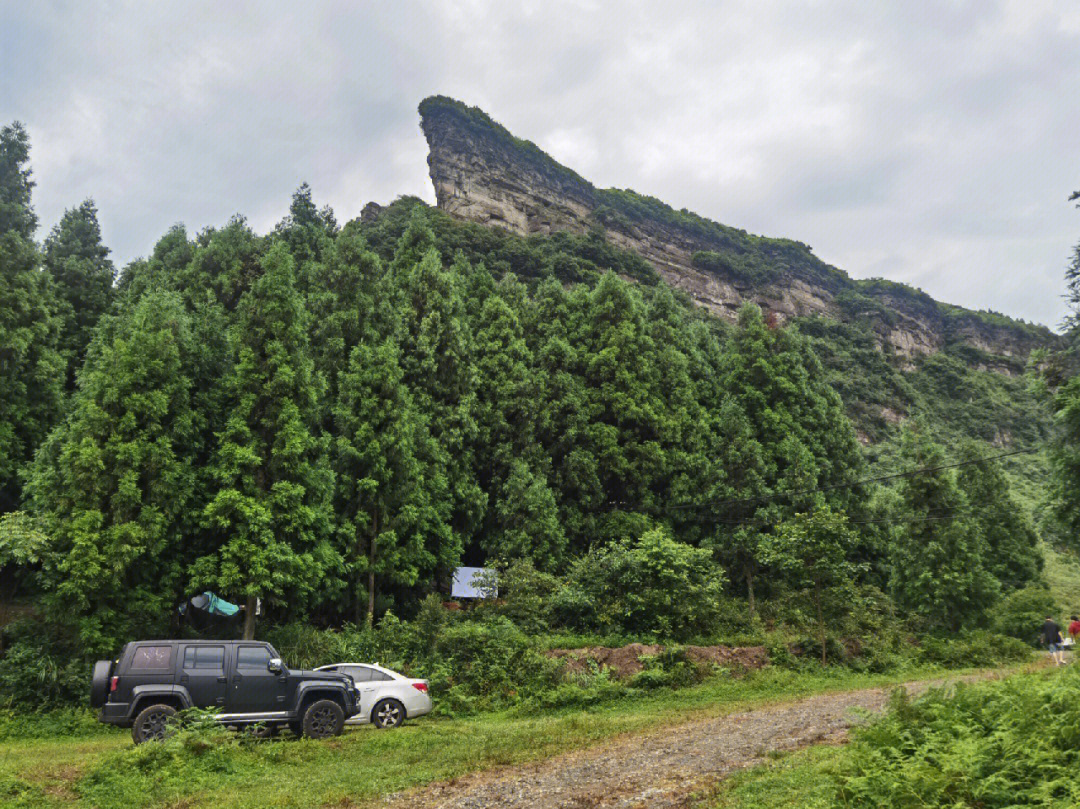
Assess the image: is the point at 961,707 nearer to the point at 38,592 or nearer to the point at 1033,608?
the point at 1033,608

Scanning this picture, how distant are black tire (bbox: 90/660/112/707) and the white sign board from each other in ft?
39.7

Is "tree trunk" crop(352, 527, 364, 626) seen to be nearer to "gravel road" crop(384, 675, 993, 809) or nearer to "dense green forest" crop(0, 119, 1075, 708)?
"dense green forest" crop(0, 119, 1075, 708)

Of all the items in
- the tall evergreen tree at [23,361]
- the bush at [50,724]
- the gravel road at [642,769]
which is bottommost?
the bush at [50,724]

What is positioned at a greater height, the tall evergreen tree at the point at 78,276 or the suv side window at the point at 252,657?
the tall evergreen tree at the point at 78,276

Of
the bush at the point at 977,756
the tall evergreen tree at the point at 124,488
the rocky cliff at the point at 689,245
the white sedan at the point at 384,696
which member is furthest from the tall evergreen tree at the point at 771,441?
the rocky cliff at the point at 689,245

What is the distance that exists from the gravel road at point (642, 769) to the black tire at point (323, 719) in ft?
13.6

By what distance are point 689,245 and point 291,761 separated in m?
108

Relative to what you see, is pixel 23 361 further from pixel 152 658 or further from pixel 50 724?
pixel 152 658

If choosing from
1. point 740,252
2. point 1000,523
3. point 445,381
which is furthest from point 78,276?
point 740,252

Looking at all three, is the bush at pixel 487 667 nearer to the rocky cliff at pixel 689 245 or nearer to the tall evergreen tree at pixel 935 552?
the tall evergreen tree at pixel 935 552

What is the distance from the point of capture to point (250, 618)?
1792 cm

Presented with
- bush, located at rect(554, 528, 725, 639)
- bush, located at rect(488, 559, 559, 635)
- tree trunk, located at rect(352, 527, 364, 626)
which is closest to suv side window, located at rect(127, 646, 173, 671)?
tree trunk, located at rect(352, 527, 364, 626)

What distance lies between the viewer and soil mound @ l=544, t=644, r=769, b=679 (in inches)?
695

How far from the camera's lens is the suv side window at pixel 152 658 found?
11.3 m
